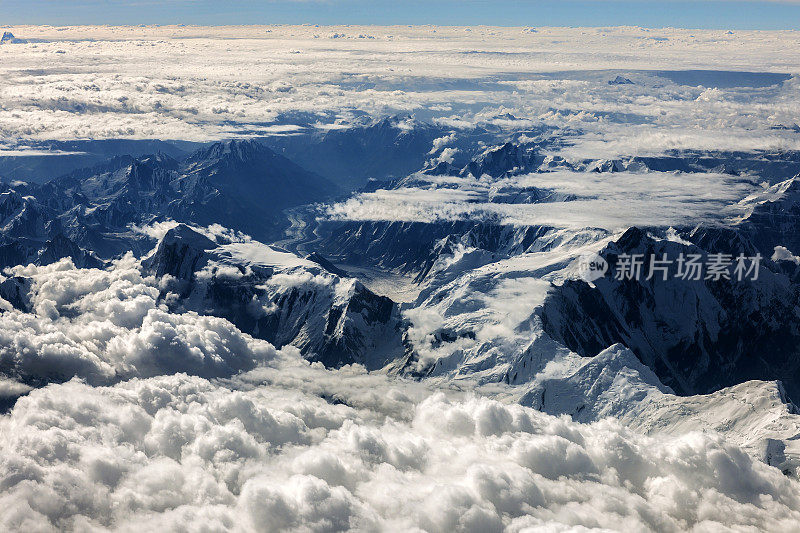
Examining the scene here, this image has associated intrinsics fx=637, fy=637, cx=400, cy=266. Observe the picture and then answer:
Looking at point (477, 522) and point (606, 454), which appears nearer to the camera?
point (477, 522)

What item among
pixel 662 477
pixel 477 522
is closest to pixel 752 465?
pixel 662 477

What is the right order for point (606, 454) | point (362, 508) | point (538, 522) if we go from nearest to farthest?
point (538, 522) → point (362, 508) → point (606, 454)

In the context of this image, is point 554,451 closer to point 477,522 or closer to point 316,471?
point 477,522

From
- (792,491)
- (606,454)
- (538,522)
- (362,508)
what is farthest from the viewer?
(606,454)

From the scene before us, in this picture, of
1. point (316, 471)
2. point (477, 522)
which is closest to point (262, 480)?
point (316, 471)

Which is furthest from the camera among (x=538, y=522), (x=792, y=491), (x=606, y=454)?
(x=606, y=454)

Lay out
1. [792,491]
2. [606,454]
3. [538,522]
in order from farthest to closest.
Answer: [606,454] → [792,491] → [538,522]

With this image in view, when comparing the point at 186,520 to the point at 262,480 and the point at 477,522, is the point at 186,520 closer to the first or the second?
the point at 262,480

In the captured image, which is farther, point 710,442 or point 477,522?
point 710,442
